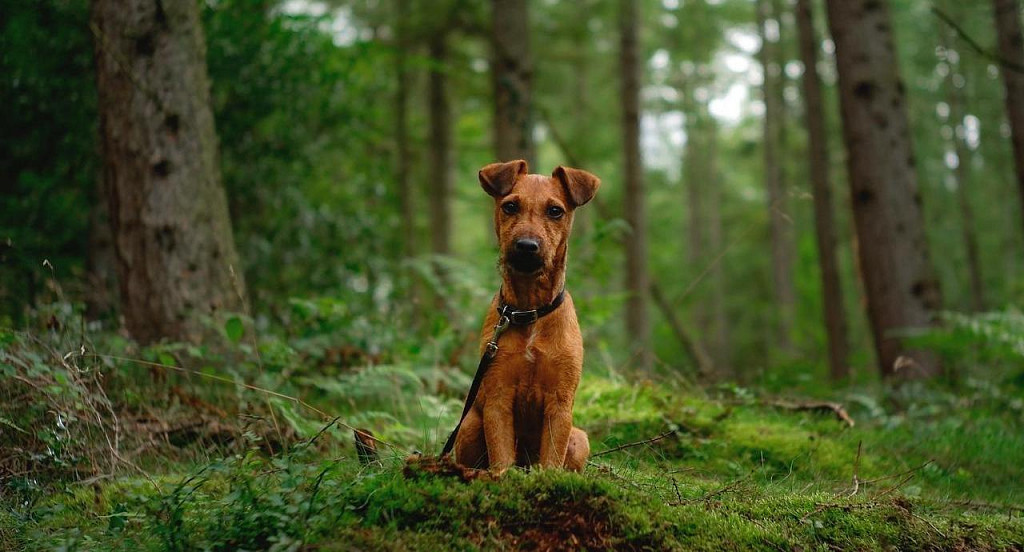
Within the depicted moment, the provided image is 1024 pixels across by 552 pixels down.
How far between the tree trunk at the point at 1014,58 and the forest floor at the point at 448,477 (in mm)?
6407

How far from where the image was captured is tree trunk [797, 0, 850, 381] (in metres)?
16.4

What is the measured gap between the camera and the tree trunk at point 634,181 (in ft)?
51.2

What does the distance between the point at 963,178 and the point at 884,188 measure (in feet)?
79.8

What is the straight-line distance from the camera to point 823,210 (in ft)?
54.8

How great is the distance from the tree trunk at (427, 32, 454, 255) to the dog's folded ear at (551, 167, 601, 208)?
1371cm

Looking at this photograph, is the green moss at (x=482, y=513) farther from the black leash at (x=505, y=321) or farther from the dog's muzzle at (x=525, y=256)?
the dog's muzzle at (x=525, y=256)

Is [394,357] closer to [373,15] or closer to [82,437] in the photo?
[82,437]

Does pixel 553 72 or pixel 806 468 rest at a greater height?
pixel 553 72

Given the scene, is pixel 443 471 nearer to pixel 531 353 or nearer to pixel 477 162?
pixel 531 353

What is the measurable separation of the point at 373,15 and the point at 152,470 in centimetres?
1758

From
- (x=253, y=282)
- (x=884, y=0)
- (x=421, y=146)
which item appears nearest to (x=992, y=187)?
(x=421, y=146)

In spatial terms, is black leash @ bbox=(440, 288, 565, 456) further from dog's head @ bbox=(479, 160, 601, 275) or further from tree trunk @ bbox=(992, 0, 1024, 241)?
tree trunk @ bbox=(992, 0, 1024, 241)

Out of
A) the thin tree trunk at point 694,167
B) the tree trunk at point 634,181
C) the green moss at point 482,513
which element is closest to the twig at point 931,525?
the green moss at point 482,513

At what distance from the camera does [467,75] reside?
18.2 meters
